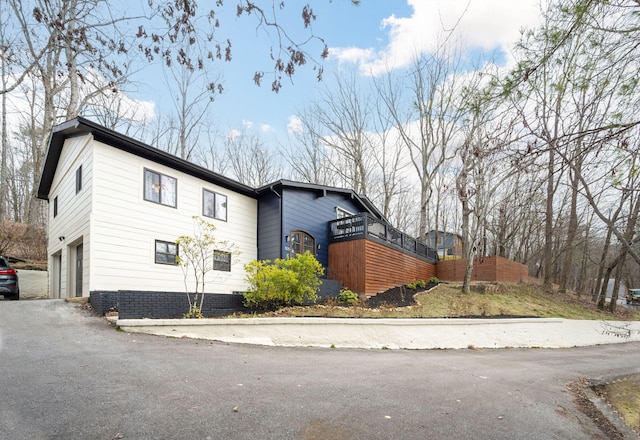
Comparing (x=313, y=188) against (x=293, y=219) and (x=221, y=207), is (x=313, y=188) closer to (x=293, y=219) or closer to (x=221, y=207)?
(x=293, y=219)

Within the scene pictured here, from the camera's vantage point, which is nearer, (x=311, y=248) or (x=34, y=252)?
(x=311, y=248)

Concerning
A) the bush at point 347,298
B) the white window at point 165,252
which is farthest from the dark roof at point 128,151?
the bush at point 347,298

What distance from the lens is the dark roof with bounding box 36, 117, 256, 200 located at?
9750 mm

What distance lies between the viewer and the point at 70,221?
37.7 feet

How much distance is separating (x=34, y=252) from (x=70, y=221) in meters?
9.46

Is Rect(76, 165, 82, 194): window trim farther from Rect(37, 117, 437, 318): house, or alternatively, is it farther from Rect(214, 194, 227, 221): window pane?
Rect(214, 194, 227, 221): window pane

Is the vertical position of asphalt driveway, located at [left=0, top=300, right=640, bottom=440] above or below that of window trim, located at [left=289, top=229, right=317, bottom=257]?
below

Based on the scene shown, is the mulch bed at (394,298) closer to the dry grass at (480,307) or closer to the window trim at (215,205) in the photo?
the dry grass at (480,307)

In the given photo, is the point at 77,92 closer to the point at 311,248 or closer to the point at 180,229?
the point at 180,229

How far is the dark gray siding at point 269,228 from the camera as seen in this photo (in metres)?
13.7

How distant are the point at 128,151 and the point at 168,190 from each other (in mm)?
1711

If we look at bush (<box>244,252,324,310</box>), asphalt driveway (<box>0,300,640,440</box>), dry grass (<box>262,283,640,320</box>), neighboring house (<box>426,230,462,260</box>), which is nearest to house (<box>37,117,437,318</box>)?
bush (<box>244,252,324,310</box>)

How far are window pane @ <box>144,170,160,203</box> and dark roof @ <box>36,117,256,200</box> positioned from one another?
0.51 m

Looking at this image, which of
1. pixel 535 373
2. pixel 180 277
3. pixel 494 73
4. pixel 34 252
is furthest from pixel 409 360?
pixel 34 252
